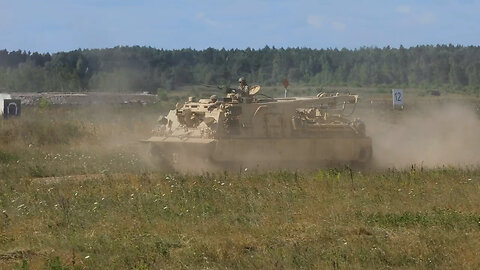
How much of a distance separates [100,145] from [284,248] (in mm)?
24183

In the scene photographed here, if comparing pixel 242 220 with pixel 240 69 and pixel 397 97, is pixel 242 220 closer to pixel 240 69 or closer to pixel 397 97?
pixel 397 97

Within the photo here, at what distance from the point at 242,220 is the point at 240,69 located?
50721 millimetres

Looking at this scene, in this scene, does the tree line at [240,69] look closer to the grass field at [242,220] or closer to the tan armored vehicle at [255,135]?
the tan armored vehicle at [255,135]

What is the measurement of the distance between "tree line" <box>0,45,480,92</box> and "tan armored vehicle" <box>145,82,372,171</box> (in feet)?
93.3

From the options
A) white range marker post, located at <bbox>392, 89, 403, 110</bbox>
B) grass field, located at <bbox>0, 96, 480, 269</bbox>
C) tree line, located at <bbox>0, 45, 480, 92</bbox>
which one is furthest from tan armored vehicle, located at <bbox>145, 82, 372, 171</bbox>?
tree line, located at <bbox>0, 45, 480, 92</bbox>

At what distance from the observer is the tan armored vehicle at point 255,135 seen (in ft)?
82.3

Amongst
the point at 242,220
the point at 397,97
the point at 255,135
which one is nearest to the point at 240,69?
the point at 397,97

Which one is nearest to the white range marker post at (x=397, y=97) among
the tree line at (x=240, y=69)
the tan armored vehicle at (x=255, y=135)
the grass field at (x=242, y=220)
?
the tree line at (x=240, y=69)

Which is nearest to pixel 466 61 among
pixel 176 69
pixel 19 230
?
pixel 176 69

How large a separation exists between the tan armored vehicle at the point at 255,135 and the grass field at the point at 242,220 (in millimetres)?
1844

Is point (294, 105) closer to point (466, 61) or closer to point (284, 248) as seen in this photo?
point (284, 248)

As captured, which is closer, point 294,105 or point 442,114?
point 294,105

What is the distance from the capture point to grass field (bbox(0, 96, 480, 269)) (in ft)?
41.2

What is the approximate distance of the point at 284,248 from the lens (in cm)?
1305
